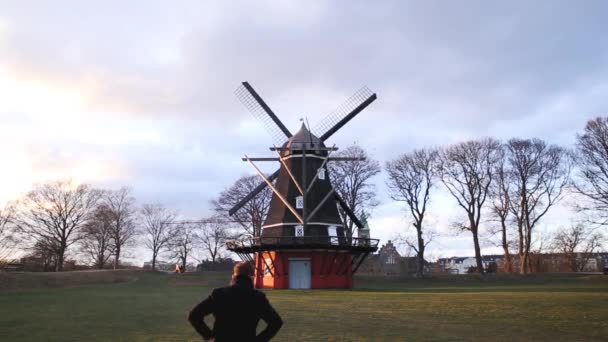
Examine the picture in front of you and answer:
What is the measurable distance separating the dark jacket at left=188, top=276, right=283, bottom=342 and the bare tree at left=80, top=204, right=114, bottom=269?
52.7 meters

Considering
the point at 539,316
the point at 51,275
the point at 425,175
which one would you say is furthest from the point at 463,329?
the point at 425,175

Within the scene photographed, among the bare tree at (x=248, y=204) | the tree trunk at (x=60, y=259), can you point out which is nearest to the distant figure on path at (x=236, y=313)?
the bare tree at (x=248, y=204)

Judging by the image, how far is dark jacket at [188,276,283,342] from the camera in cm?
434

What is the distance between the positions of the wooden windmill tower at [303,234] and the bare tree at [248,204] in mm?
17268

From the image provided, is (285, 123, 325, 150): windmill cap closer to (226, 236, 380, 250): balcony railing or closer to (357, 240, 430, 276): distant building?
(226, 236, 380, 250): balcony railing

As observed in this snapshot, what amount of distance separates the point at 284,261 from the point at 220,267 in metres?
29.8

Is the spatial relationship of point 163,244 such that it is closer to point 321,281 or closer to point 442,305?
point 321,281

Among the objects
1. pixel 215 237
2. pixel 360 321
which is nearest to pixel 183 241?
pixel 215 237

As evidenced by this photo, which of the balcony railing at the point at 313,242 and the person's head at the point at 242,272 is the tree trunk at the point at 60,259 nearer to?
the balcony railing at the point at 313,242

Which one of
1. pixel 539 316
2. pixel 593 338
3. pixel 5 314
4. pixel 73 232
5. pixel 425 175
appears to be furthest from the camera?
pixel 73 232

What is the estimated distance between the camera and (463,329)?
11883mm

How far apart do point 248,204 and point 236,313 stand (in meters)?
48.1

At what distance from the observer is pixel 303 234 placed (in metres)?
A: 30.1

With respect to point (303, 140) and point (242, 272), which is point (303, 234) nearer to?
point (303, 140)
